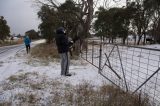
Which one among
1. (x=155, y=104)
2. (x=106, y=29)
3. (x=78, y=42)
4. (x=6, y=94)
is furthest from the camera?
(x=106, y=29)

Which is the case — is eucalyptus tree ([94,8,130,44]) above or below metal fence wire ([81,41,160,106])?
above

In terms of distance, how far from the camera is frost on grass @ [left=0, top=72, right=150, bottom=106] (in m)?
5.20

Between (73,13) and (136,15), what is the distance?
2618 centimetres

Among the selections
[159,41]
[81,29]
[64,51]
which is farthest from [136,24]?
[64,51]

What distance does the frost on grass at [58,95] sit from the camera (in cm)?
520

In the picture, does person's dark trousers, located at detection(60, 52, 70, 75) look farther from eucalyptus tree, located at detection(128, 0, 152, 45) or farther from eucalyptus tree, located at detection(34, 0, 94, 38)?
eucalyptus tree, located at detection(128, 0, 152, 45)

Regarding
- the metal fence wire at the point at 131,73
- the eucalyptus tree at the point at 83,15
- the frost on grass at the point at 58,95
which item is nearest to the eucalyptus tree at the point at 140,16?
the eucalyptus tree at the point at 83,15

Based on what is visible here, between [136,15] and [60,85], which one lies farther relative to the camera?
[136,15]

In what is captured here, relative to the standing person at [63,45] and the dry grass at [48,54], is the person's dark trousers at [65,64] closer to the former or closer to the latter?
the standing person at [63,45]

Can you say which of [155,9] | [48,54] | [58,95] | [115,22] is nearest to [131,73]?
[58,95]

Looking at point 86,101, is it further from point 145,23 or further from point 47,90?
point 145,23

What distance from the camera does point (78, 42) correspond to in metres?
18.8

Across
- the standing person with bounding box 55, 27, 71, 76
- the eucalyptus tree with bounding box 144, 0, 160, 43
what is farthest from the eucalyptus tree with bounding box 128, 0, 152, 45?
the standing person with bounding box 55, 27, 71, 76

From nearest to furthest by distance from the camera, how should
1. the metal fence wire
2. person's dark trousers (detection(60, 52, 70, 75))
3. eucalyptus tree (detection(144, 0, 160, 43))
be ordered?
1. the metal fence wire
2. person's dark trousers (detection(60, 52, 70, 75))
3. eucalyptus tree (detection(144, 0, 160, 43))
